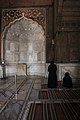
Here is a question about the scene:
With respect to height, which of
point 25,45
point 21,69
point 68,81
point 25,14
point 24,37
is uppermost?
point 25,14

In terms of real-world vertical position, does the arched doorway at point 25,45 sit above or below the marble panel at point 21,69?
above

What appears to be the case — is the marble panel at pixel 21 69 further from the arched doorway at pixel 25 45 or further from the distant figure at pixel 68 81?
the distant figure at pixel 68 81

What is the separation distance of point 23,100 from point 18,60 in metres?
7.56

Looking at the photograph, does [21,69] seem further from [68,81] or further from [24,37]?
[68,81]

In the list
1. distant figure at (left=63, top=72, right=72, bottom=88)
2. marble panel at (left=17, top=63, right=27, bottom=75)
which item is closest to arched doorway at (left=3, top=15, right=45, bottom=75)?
marble panel at (left=17, top=63, right=27, bottom=75)

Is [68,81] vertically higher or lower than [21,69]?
lower

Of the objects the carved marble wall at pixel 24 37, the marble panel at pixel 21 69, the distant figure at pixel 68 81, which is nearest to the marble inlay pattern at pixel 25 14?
the carved marble wall at pixel 24 37

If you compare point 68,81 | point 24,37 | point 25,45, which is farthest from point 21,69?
point 68,81

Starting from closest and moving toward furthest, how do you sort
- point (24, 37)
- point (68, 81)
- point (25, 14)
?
1. point (68, 81)
2. point (25, 14)
3. point (24, 37)

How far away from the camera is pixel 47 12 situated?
11.9 meters

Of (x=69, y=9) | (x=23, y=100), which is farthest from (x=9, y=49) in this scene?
(x=23, y=100)

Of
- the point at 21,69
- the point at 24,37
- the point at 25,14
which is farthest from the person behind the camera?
the point at 24,37

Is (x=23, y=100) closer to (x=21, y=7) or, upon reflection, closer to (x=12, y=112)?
(x=12, y=112)

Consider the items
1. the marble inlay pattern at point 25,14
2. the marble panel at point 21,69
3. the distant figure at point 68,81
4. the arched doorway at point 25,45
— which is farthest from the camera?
the arched doorway at point 25,45
